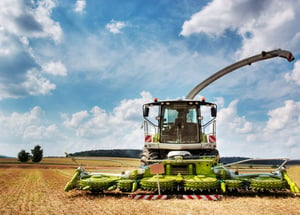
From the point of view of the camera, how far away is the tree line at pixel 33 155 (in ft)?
196

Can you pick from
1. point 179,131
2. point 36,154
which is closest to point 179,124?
point 179,131

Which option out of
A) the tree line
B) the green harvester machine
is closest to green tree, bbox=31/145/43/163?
the tree line

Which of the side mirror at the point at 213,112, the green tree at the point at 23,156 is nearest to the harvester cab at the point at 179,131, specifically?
the side mirror at the point at 213,112

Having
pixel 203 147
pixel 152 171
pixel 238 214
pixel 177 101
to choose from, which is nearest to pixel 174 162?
pixel 152 171

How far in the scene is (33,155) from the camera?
60.4m

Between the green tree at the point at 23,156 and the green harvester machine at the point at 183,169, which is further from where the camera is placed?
the green tree at the point at 23,156

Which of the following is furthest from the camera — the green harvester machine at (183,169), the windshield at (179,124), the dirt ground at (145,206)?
the windshield at (179,124)

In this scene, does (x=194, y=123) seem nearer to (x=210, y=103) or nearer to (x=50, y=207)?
(x=210, y=103)

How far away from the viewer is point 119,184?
739 centimetres

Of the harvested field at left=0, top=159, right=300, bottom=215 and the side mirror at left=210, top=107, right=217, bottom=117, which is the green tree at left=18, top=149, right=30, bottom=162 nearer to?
the harvested field at left=0, top=159, right=300, bottom=215

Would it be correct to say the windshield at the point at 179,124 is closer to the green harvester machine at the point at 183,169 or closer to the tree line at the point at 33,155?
the green harvester machine at the point at 183,169

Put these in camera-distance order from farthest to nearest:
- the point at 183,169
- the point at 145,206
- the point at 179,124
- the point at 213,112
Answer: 1. the point at 179,124
2. the point at 213,112
3. the point at 183,169
4. the point at 145,206

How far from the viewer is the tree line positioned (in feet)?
196

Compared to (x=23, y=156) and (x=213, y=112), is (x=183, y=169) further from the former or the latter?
(x=23, y=156)
